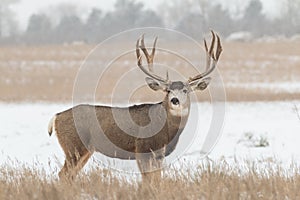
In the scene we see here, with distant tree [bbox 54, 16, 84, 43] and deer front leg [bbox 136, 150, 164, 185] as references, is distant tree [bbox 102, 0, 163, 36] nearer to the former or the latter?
distant tree [bbox 54, 16, 84, 43]

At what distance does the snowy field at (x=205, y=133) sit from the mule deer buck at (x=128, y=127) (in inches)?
10.6

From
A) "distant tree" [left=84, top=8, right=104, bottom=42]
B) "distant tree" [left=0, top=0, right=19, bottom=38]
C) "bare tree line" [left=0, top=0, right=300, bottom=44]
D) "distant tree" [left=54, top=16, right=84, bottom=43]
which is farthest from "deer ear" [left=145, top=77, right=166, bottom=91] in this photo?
"distant tree" [left=0, top=0, right=19, bottom=38]

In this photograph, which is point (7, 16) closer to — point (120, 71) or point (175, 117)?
point (120, 71)

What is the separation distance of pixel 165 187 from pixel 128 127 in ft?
6.98

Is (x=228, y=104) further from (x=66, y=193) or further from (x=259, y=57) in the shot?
(x=259, y=57)

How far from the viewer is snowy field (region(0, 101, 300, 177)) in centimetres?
1073

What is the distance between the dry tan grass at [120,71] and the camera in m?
22.7

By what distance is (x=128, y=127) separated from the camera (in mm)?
8609

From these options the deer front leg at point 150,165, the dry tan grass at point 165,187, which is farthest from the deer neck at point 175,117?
the dry tan grass at point 165,187

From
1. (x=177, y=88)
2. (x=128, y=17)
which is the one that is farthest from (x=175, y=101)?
(x=128, y=17)

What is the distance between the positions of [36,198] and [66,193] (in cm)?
38

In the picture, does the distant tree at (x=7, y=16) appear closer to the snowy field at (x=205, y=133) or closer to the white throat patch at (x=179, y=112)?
the snowy field at (x=205, y=133)

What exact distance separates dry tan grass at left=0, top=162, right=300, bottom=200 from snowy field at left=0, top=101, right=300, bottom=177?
130 centimetres

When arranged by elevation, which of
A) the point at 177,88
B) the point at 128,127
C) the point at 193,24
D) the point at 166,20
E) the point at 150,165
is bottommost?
the point at 150,165
